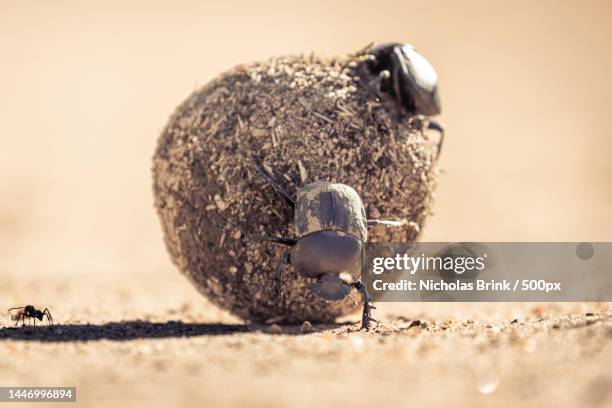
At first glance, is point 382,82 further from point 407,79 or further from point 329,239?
point 329,239

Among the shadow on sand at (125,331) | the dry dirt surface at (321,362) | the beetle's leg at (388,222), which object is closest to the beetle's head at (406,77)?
the beetle's leg at (388,222)

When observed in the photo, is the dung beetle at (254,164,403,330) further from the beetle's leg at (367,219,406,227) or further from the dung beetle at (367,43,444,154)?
the dung beetle at (367,43,444,154)

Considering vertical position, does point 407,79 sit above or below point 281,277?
above

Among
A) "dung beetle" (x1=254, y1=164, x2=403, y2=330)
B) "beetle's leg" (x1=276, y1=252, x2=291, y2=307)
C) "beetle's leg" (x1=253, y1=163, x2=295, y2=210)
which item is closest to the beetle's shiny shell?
"dung beetle" (x1=254, y1=164, x2=403, y2=330)

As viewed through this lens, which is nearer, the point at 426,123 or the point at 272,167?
the point at 272,167

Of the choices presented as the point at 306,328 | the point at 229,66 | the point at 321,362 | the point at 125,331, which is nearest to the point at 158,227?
the point at 229,66

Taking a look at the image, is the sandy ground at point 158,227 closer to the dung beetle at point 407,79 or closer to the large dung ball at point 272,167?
the large dung ball at point 272,167

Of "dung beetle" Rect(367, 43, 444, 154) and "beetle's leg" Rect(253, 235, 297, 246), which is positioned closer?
"beetle's leg" Rect(253, 235, 297, 246)

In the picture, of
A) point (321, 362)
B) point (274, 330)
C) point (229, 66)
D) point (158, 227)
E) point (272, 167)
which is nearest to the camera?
point (321, 362)
